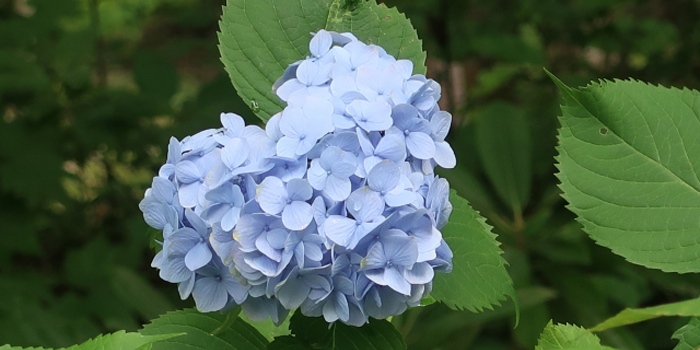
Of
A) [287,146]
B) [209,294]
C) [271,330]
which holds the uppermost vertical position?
[287,146]

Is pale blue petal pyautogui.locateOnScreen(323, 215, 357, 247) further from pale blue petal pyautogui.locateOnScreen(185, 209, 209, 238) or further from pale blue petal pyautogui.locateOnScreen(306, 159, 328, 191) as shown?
pale blue petal pyautogui.locateOnScreen(185, 209, 209, 238)

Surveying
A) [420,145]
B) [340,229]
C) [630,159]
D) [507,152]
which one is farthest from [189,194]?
[507,152]

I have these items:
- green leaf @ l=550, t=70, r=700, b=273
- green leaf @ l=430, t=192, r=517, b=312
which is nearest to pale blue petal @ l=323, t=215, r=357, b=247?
green leaf @ l=430, t=192, r=517, b=312

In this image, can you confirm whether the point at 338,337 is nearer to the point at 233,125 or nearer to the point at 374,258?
the point at 374,258

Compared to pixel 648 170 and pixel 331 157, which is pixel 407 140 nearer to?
pixel 331 157

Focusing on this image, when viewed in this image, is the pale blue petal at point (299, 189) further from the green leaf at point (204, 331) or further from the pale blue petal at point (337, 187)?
the green leaf at point (204, 331)

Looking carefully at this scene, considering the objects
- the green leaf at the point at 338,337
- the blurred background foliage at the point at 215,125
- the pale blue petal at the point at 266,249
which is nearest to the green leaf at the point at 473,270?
the green leaf at the point at 338,337
